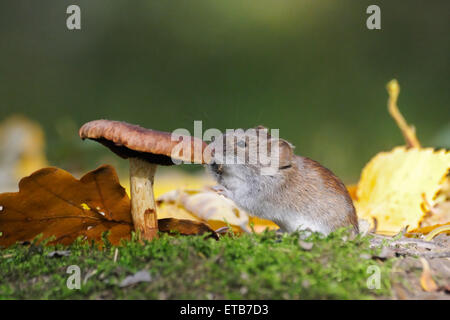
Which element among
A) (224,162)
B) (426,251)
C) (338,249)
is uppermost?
(224,162)

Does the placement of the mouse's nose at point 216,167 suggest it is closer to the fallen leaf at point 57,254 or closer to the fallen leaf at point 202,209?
the fallen leaf at point 202,209

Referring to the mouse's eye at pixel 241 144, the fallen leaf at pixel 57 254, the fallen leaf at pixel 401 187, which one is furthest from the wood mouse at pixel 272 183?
the fallen leaf at pixel 57 254

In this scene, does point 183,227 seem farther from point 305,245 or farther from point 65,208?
point 305,245

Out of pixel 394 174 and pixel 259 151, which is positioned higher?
pixel 259 151

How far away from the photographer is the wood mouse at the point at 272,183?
2.44 meters

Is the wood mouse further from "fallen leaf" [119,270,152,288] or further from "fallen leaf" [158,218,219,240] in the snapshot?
"fallen leaf" [119,270,152,288]

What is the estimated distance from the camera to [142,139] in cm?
192

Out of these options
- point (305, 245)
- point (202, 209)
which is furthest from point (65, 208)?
point (305, 245)

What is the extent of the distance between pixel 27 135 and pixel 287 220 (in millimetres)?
4355

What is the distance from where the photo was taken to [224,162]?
8.13ft

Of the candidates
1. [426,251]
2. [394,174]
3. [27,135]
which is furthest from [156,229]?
[27,135]

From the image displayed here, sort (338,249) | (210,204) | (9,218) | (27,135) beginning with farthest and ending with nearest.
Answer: (27,135) → (210,204) → (9,218) → (338,249)
